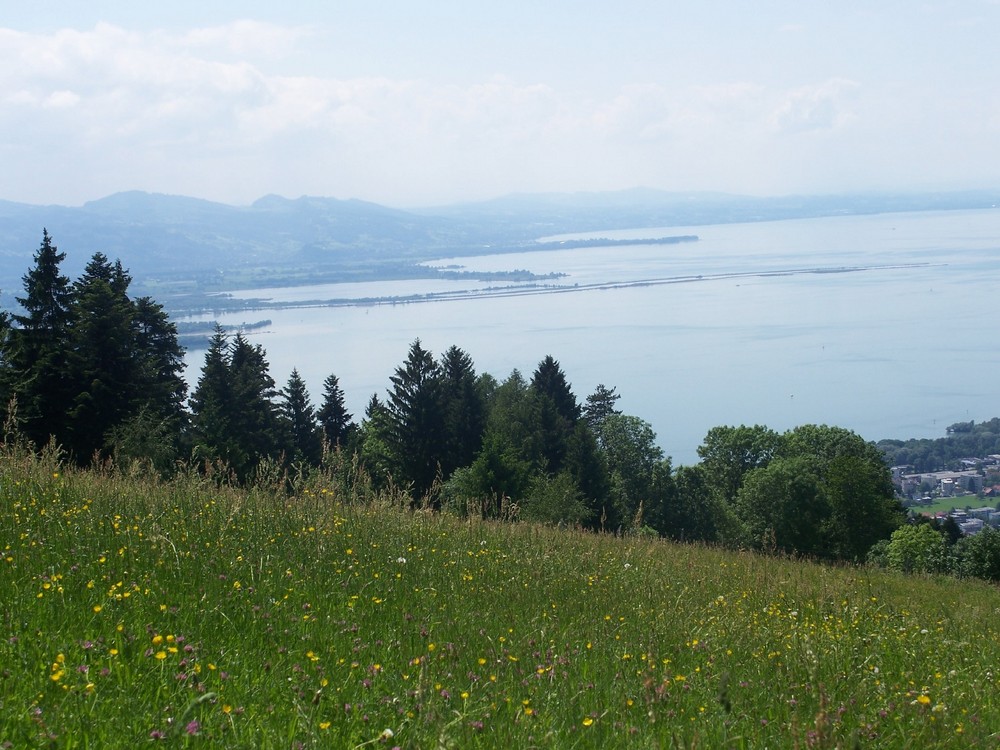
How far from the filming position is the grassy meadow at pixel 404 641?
3.36 metres

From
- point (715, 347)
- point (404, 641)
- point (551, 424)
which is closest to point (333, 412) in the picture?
point (551, 424)

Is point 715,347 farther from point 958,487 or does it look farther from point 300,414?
point 300,414

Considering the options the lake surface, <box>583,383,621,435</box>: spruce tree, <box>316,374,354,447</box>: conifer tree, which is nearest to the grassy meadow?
<box>316,374,354,447</box>: conifer tree

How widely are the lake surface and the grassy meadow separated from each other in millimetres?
80339

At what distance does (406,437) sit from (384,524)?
43.6m

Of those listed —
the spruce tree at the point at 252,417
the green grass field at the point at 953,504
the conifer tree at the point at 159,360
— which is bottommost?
the green grass field at the point at 953,504

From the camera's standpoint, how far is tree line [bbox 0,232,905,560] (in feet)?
92.3

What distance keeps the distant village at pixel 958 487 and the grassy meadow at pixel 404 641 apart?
70380mm

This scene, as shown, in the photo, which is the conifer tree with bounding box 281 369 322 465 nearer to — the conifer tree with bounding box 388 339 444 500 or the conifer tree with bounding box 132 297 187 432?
the conifer tree with bounding box 388 339 444 500

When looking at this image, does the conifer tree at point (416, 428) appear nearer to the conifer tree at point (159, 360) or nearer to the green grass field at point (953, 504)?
the conifer tree at point (159, 360)

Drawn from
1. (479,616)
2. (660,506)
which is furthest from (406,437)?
(479,616)

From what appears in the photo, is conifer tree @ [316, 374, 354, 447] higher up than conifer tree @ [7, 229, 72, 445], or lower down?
lower down

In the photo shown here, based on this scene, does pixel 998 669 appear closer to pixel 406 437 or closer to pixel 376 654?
pixel 376 654

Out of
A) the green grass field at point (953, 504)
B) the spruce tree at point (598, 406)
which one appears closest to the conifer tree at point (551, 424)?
the spruce tree at point (598, 406)
